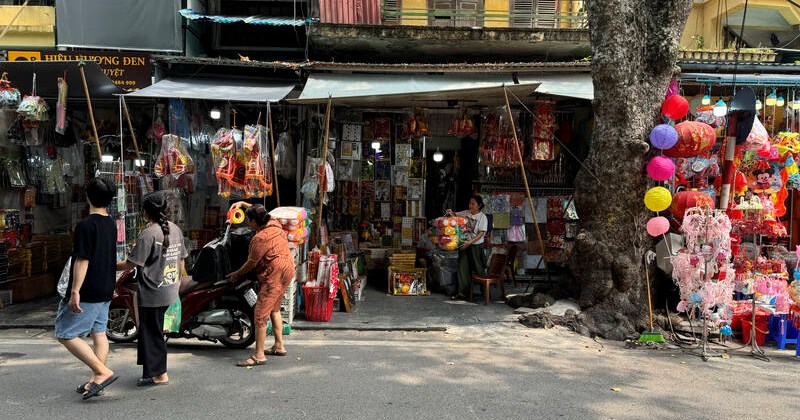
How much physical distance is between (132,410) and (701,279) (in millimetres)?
6059

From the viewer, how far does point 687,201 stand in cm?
677

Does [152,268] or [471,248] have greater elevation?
[152,268]

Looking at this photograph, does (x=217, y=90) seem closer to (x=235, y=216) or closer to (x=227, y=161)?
(x=227, y=161)

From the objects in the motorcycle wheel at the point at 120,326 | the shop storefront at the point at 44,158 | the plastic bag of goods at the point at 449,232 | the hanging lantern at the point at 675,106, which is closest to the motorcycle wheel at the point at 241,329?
the motorcycle wheel at the point at 120,326

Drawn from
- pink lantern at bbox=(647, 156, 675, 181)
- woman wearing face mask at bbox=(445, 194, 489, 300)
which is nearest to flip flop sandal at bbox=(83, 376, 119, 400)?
woman wearing face mask at bbox=(445, 194, 489, 300)

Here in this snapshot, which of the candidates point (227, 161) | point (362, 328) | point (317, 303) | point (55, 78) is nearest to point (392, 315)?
point (362, 328)

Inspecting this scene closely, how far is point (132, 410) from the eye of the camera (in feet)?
13.4

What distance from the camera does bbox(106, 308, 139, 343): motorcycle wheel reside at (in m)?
6.02

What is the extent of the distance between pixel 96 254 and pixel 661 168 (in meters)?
6.20

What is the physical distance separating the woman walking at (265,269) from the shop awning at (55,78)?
3.72 m

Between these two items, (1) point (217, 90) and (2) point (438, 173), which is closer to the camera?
(1) point (217, 90)

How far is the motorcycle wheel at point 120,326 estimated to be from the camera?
602 cm

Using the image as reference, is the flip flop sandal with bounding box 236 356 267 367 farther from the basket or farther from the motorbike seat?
the basket

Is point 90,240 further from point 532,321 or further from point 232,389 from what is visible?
point 532,321
